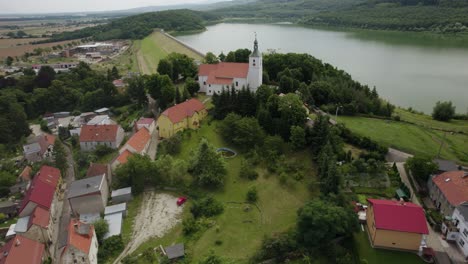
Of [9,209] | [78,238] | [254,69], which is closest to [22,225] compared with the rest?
[9,209]

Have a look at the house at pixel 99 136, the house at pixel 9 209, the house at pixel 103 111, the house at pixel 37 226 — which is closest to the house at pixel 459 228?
the house at pixel 37 226

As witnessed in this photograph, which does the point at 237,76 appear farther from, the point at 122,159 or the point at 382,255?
the point at 382,255

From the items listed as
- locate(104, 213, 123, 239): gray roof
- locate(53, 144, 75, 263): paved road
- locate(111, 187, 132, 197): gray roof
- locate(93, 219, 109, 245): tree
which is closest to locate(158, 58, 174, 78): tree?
locate(53, 144, 75, 263): paved road

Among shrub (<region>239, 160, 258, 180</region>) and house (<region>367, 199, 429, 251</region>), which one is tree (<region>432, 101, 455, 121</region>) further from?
shrub (<region>239, 160, 258, 180</region>)

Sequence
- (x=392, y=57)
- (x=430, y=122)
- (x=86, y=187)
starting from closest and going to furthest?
(x=86, y=187)
(x=430, y=122)
(x=392, y=57)

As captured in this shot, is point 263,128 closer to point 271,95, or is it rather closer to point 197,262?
point 271,95

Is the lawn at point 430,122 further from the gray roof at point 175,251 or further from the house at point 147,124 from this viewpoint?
the gray roof at point 175,251

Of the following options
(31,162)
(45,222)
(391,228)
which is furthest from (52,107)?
(391,228)
